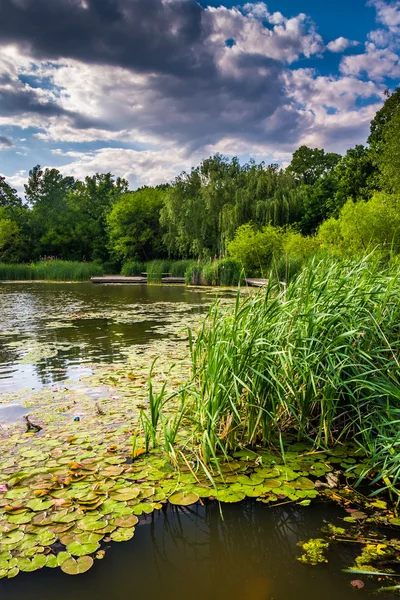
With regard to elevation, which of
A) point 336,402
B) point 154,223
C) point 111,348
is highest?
point 154,223

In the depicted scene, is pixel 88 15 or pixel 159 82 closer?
pixel 88 15

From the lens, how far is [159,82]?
13195mm

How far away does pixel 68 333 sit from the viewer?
7.64 metres

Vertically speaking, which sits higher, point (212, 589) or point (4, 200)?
point (4, 200)

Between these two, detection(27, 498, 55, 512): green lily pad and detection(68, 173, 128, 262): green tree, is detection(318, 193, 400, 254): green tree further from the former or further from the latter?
detection(68, 173, 128, 262): green tree

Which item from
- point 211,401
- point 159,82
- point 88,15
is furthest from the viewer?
point 159,82

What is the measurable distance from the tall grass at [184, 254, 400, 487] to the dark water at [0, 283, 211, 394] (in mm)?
2507

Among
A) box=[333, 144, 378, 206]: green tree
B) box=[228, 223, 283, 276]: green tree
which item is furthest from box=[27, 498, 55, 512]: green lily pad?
box=[333, 144, 378, 206]: green tree

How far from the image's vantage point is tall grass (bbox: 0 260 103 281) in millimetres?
26172

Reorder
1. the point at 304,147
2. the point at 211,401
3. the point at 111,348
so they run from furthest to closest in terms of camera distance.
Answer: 1. the point at 304,147
2. the point at 111,348
3. the point at 211,401

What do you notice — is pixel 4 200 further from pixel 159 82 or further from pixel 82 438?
pixel 82 438

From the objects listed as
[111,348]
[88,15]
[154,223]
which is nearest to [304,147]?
[154,223]

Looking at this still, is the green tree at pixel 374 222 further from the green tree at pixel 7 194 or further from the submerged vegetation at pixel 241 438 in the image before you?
the green tree at pixel 7 194

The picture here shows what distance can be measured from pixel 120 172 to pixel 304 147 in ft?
68.6
